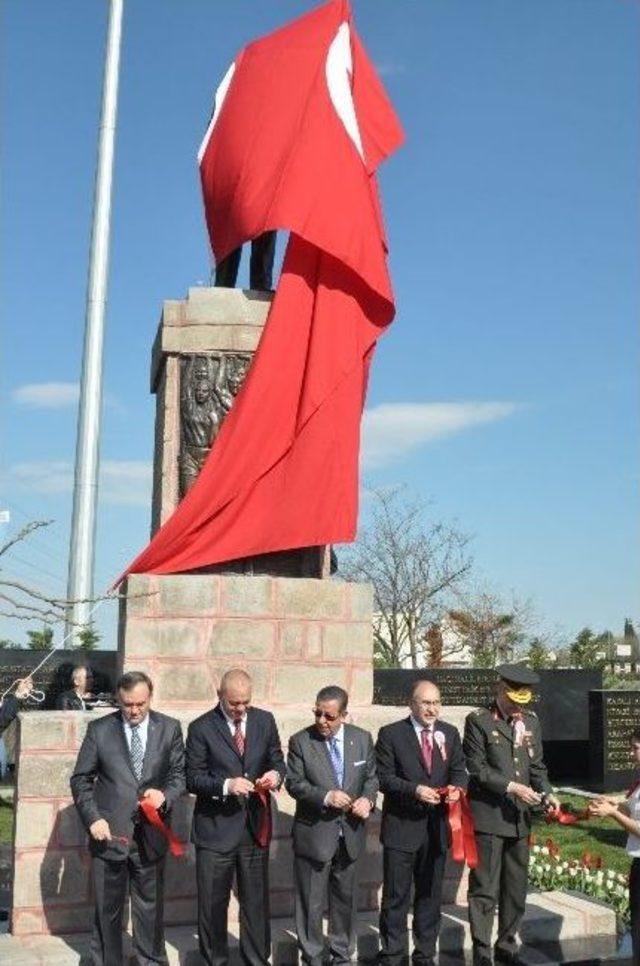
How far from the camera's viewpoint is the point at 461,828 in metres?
4.67

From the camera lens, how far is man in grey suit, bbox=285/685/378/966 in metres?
4.59

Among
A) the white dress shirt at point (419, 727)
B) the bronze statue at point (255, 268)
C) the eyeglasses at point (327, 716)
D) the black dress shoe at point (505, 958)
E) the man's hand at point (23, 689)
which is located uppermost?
the bronze statue at point (255, 268)

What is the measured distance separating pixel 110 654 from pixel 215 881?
7946mm

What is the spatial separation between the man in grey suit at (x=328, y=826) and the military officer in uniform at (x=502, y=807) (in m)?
0.56

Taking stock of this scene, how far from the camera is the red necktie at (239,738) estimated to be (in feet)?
15.1

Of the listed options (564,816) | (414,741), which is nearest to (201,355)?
(414,741)

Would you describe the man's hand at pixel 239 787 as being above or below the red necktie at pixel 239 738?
below

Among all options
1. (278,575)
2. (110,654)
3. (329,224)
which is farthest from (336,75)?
(110,654)

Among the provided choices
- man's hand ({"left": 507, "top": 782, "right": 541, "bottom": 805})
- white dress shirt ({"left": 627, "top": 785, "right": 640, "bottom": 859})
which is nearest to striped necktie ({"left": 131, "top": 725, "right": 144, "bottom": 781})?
man's hand ({"left": 507, "top": 782, "right": 541, "bottom": 805})

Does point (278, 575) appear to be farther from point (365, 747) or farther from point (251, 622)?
point (365, 747)

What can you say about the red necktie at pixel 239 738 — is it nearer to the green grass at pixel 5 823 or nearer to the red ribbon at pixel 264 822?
the red ribbon at pixel 264 822

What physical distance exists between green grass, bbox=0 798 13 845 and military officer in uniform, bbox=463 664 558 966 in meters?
4.13

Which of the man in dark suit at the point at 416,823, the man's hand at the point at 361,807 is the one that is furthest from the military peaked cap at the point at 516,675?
the man's hand at the point at 361,807

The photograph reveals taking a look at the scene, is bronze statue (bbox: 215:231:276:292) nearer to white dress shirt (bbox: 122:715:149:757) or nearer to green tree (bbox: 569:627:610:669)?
white dress shirt (bbox: 122:715:149:757)
